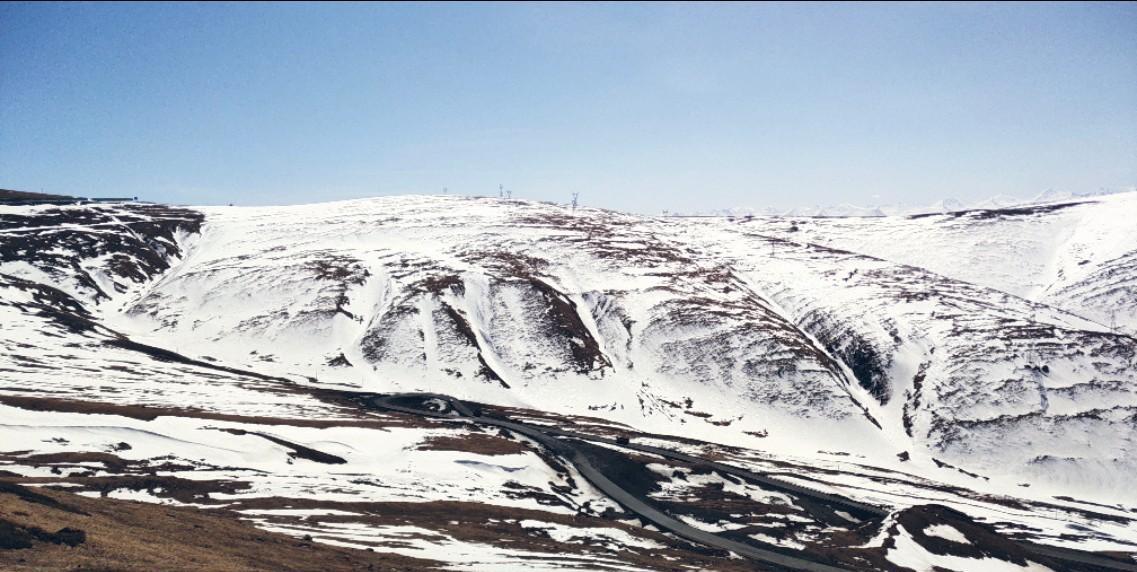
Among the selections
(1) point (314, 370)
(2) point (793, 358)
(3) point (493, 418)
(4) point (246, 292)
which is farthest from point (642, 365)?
(4) point (246, 292)

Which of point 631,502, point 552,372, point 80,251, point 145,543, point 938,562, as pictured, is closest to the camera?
point 145,543

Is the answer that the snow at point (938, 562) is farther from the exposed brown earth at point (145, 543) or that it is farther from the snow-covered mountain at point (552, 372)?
the exposed brown earth at point (145, 543)

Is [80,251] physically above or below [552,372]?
above

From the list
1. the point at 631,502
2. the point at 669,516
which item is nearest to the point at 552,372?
the point at 631,502

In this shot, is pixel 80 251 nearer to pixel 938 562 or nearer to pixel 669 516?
pixel 669 516

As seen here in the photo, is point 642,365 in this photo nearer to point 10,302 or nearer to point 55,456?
A: point 55,456

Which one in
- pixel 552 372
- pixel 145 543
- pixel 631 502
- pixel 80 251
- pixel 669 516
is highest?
pixel 80 251

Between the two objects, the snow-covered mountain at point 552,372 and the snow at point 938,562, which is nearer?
the snow at point 938,562

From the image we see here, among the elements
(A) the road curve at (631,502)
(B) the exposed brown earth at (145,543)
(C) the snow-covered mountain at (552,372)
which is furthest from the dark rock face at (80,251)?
(B) the exposed brown earth at (145,543)
